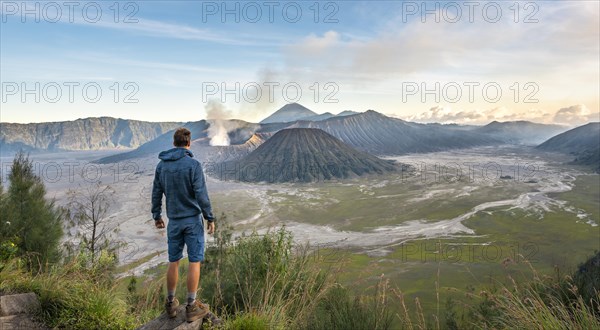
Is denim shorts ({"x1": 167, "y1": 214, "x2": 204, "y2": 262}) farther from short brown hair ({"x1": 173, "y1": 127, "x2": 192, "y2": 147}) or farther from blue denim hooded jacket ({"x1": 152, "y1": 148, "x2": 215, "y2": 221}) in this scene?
short brown hair ({"x1": 173, "y1": 127, "x2": 192, "y2": 147})

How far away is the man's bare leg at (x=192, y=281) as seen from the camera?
179 inches

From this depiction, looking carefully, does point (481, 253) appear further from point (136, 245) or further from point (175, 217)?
point (175, 217)

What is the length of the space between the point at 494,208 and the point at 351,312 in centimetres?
9994

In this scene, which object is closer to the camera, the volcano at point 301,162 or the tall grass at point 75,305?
the tall grass at point 75,305

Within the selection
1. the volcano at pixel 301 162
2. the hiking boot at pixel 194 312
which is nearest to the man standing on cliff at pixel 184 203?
the hiking boot at pixel 194 312

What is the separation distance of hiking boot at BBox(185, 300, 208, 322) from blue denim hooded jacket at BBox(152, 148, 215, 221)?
1.12 meters

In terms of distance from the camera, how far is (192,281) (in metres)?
4.71

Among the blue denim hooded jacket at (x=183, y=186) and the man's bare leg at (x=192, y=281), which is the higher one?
the blue denim hooded jacket at (x=183, y=186)

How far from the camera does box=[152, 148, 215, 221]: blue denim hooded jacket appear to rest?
15.7 ft

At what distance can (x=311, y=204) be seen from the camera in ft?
345

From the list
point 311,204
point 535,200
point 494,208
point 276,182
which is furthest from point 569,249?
point 276,182

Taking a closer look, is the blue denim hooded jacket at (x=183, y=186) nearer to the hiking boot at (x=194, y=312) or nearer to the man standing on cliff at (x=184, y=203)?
the man standing on cliff at (x=184, y=203)

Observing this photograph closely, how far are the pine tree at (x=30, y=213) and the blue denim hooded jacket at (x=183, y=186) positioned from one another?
657 inches

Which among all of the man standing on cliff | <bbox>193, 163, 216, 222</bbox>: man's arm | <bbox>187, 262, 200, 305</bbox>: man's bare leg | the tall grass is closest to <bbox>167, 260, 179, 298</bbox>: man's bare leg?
the man standing on cliff
